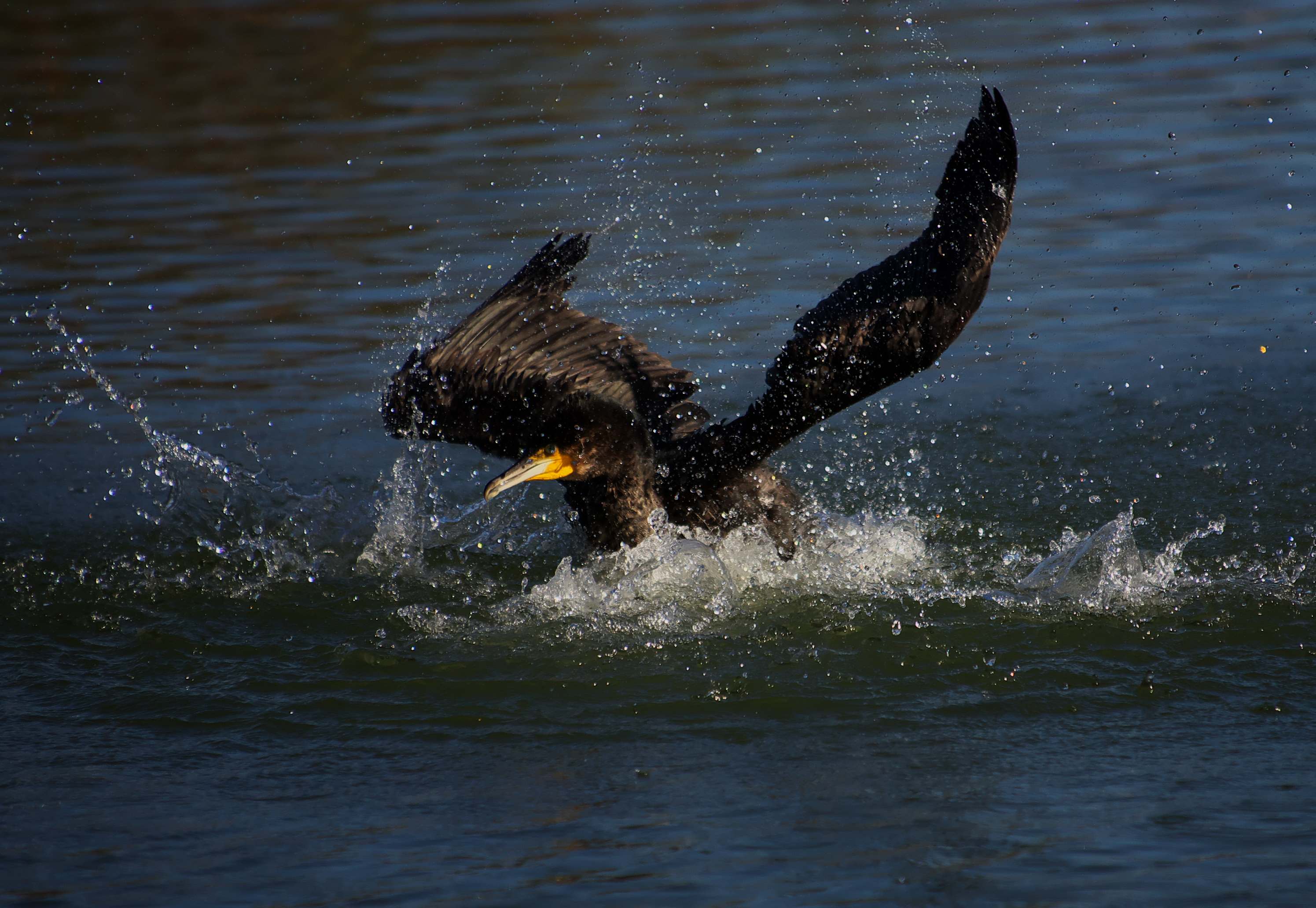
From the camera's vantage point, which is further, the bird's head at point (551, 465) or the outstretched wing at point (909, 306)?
the bird's head at point (551, 465)

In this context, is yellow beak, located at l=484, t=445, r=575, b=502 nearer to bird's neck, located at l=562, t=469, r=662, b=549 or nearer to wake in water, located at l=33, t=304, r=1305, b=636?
bird's neck, located at l=562, t=469, r=662, b=549

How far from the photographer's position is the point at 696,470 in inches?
233

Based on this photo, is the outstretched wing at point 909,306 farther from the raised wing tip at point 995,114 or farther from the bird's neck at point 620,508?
the bird's neck at point 620,508

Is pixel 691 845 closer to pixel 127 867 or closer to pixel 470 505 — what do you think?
pixel 127 867

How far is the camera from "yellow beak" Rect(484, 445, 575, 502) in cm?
532

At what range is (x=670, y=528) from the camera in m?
5.86

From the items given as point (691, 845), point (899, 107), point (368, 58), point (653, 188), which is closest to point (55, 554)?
point (691, 845)

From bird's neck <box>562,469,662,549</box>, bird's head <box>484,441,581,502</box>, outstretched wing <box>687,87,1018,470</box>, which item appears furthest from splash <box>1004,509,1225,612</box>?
bird's head <box>484,441,581,502</box>

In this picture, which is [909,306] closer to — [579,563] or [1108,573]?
[1108,573]

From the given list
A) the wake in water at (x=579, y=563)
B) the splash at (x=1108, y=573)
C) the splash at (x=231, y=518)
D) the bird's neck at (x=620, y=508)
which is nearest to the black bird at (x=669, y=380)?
the bird's neck at (x=620, y=508)

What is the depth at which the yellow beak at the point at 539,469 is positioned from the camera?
209 inches

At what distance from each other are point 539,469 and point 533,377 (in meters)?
0.65

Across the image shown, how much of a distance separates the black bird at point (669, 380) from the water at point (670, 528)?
272 millimetres

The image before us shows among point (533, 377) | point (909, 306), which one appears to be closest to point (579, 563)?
point (533, 377)
